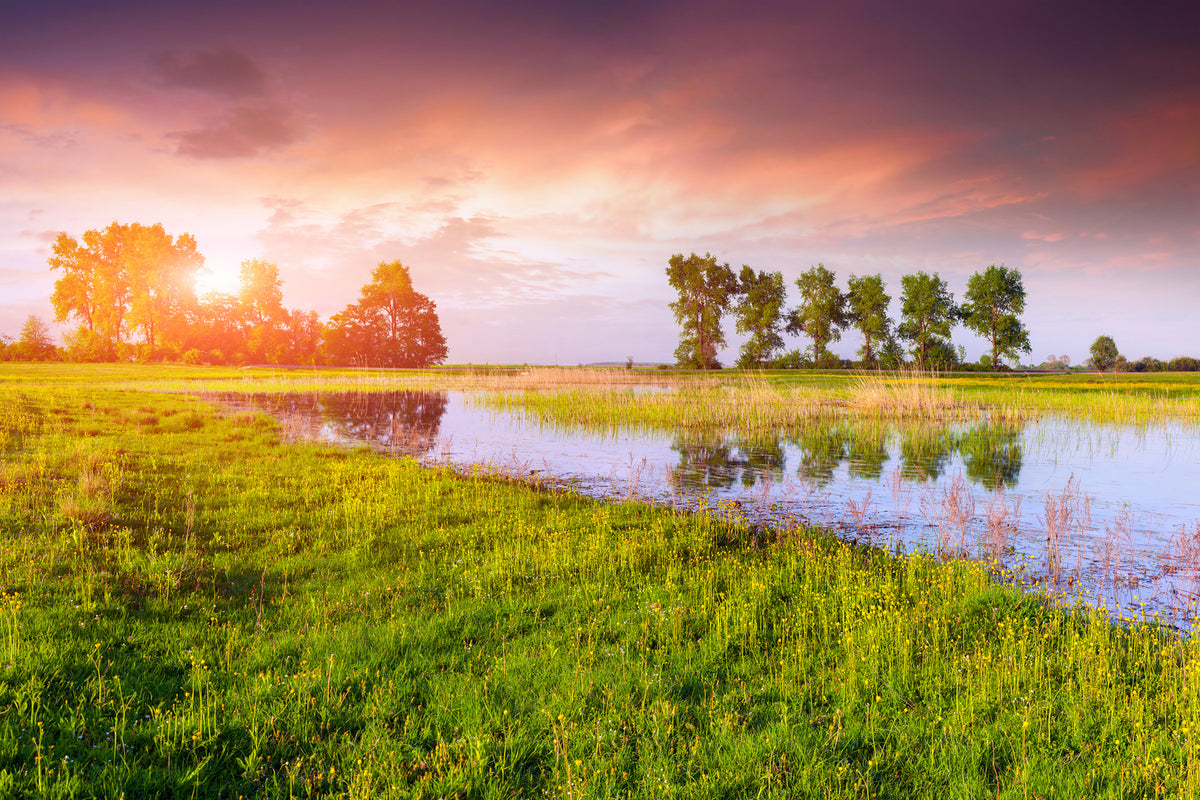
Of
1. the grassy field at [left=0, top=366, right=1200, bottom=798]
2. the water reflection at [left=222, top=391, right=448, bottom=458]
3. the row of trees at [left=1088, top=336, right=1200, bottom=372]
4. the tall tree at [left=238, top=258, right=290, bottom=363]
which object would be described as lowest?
the grassy field at [left=0, top=366, right=1200, bottom=798]

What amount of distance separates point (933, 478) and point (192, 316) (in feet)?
284

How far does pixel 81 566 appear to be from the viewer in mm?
7500

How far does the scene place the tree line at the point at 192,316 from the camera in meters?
69.6

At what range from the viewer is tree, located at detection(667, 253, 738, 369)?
3125 inches

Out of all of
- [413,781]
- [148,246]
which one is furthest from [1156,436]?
[148,246]

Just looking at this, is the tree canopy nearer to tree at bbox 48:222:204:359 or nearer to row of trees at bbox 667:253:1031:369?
tree at bbox 48:222:204:359

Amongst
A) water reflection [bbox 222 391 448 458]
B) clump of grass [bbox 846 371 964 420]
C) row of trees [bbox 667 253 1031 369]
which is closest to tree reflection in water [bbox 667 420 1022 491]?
clump of grass [bbox 846 371 964 420]

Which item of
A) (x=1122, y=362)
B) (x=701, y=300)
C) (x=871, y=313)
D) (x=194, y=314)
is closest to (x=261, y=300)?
(x=194, y=314)

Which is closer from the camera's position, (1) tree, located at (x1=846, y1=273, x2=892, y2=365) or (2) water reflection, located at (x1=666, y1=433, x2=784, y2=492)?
(2) water reflection, located at (x1=666, y1=433, x2=784, y2=492)

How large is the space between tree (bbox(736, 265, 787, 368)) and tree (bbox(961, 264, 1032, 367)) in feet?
74.3

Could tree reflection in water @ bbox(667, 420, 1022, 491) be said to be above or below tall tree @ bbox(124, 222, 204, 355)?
below

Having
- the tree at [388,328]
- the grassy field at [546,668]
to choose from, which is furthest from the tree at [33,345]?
the grassy field at [546,668]

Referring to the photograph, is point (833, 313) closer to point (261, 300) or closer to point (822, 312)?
point (822, 312)

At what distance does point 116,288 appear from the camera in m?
70.6
